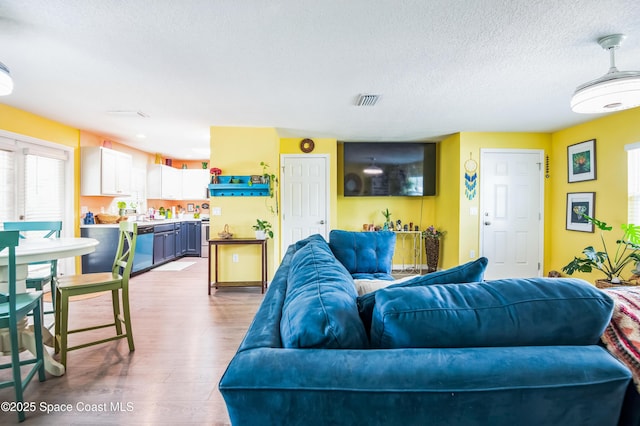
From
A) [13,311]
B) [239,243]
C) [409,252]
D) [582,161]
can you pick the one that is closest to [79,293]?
[13,311]

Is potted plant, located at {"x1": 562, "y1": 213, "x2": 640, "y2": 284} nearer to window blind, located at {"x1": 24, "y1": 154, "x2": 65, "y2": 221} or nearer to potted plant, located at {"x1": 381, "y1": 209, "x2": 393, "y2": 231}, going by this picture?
potted plant, located at {"x1": 381, "y1": 209, "x2": 393, "y2": 231}

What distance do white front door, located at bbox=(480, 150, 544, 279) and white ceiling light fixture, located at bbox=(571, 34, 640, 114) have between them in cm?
245

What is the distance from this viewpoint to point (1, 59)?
7.73ft

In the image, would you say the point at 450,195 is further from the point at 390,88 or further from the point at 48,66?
the point at 48,66

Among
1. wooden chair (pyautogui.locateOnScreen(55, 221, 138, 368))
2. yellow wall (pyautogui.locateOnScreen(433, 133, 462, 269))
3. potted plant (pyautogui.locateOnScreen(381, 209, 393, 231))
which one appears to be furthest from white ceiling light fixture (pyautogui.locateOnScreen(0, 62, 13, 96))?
yellow wall (pyautogui.locateOnScreen(433, 133, 462, 269))

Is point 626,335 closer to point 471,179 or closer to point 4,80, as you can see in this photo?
point 4,80

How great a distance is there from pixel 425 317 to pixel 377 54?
208 cm

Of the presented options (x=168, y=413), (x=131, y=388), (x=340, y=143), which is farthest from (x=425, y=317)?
(x=340, y=143)

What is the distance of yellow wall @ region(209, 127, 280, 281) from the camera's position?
4297 millimetres

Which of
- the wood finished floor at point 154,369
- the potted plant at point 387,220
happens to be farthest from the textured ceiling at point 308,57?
the wood finished floor at point 154,369

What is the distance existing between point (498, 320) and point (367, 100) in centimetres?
277

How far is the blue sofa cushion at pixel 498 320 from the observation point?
86cm

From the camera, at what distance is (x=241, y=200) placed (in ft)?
14.2

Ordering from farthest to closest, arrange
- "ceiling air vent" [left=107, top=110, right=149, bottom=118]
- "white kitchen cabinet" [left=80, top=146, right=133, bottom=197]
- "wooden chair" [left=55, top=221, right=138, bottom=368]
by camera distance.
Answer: "white kitchen cabinet" [left=80, top=146, right=133, bottom=197]
"ceiling air vent" [left=107, top=110, right=149, bottom=118]
"wooden chair" [left=55, top=221, right=138, bottom=368]
